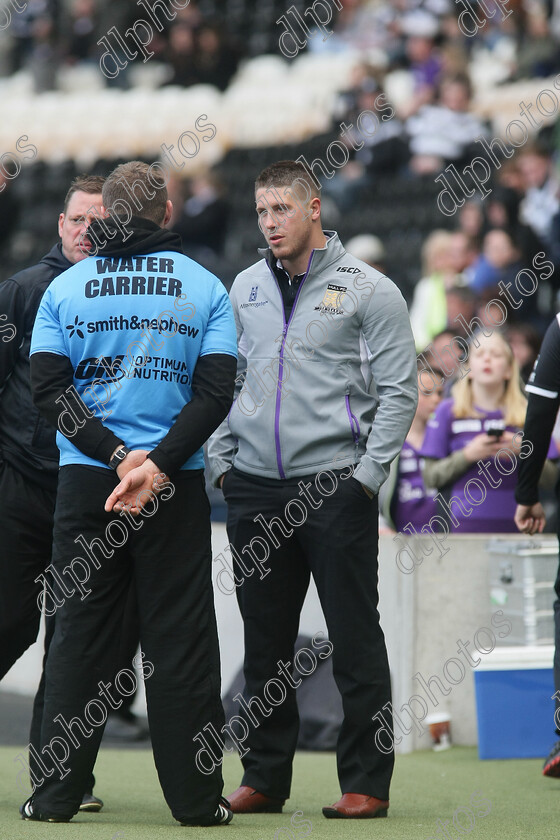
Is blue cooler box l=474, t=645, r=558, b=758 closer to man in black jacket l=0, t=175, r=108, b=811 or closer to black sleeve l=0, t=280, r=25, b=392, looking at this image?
man in black jacket l=0, t=175, r=108, b=811

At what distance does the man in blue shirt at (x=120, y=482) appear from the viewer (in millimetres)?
3291

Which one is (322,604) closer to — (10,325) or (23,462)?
(23,462)

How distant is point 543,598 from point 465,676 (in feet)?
1.77

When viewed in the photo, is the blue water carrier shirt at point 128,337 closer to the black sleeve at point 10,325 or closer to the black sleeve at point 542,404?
the black sleeve at point 10,325

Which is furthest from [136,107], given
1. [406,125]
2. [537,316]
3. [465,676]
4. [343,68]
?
[465,676]

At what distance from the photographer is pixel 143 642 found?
335 cm

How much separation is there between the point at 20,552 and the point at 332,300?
1268 millimetres

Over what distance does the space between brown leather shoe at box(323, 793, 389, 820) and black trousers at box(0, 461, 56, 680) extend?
110cm

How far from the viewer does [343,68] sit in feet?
47.1

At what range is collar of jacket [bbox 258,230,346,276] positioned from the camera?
3.86 metres

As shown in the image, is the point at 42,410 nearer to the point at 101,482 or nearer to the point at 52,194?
the point at 101,482

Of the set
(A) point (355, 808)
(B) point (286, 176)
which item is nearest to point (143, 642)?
(A) point (355, 808)

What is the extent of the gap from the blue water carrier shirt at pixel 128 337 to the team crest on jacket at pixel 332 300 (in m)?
0.51

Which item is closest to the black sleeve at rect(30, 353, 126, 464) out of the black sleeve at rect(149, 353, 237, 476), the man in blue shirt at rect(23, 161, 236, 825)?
the man in blue shirt at rect(23, 161, 236, 825)
